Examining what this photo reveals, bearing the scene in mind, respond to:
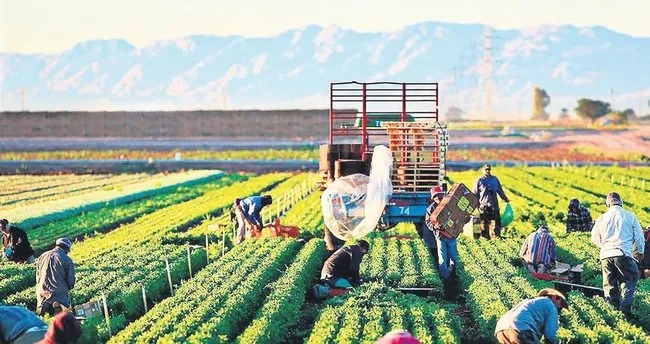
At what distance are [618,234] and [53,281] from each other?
7499mm

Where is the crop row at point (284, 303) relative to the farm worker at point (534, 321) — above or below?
below

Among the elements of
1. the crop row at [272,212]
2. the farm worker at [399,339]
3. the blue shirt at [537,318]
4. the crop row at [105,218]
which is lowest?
the crop row at [105,218]

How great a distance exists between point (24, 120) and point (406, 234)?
68.6 meters

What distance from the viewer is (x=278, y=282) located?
54.6 ft

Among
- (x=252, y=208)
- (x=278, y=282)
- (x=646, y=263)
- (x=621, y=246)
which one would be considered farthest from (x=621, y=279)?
(x=252, y=208)

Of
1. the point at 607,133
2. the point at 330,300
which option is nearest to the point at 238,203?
the point at 330,300

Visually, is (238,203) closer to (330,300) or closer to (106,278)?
(106,278)

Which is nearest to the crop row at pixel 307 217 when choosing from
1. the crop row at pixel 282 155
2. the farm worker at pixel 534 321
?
the farm worker at pixel 534 321

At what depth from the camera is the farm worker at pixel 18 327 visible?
11.2 m

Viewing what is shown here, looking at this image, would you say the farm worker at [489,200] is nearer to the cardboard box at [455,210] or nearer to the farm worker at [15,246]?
the cardboard box at [455,210]

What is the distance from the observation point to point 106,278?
17.1m

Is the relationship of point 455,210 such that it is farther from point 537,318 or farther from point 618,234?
point 537,318

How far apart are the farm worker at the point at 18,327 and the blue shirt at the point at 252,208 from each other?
1055 centimetres

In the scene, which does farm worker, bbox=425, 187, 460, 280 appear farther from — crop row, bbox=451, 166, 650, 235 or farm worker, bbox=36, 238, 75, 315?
farm worker, bbox=36, 238, 75, 315
